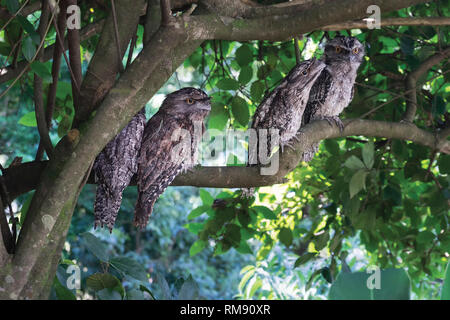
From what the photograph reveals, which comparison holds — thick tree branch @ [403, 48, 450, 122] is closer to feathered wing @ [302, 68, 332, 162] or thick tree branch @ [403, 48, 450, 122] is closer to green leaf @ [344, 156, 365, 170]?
feathered wing @ [302, 68, 332, 162]

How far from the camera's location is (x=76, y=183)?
1.15 meters

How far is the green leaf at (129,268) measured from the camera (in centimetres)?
133

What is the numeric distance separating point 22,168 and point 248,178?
0.72 meters

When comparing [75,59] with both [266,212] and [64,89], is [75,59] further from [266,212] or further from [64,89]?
[266,212]

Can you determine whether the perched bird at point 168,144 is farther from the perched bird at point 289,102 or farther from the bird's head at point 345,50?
the bird's head at point 345,50

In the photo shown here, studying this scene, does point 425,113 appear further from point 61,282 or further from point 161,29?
point 61,282

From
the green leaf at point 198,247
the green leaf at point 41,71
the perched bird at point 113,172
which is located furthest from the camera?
the green leaf at point 198,247

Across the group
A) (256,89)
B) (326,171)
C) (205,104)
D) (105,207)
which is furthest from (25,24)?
(326,171)

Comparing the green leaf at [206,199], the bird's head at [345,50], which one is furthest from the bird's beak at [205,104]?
the bird's head at [345,50]

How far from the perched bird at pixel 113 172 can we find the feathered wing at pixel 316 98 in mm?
965

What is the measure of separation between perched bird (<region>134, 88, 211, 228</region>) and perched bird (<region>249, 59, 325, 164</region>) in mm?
288

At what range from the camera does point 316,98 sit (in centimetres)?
241

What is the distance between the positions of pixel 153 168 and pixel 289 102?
2.28 ft
